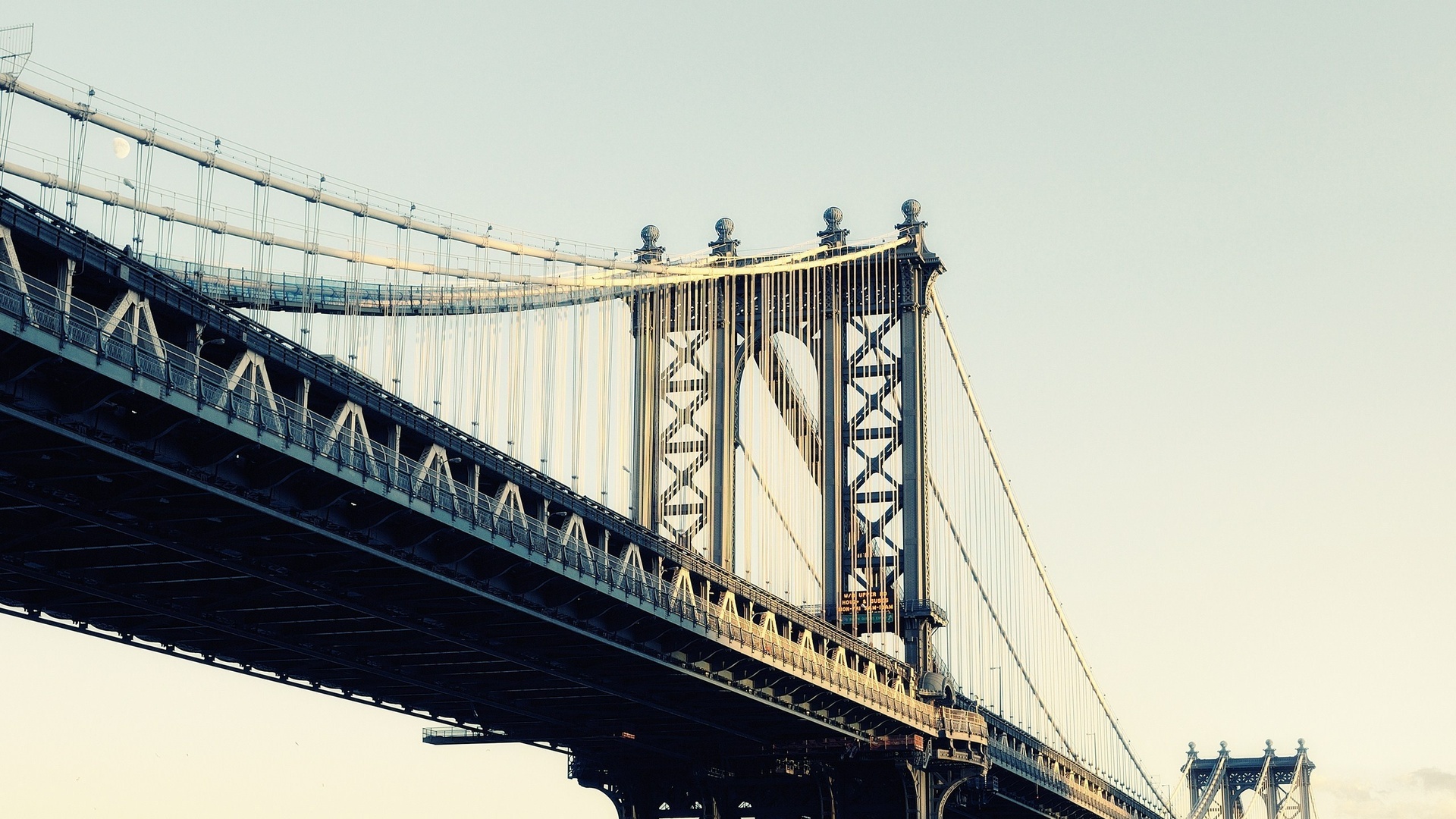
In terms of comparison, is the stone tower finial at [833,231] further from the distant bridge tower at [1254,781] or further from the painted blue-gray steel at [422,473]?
the distant bridge tower at [1254,781]

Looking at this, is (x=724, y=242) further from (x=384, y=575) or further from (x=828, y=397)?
A: (x=384, y=575)

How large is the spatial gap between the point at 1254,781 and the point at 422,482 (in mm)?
158055

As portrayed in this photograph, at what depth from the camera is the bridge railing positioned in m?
38.7

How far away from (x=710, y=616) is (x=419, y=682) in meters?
10.3

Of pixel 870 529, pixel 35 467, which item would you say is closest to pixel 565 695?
pixel 870 529

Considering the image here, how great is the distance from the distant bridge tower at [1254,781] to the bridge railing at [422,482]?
119m

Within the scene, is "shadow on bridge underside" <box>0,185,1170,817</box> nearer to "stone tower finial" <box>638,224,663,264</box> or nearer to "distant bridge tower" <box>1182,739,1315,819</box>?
"stone tower finial" <box>638,224,663,264</box>

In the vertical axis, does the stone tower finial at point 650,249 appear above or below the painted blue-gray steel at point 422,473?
above

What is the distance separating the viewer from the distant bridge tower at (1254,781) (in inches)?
7515

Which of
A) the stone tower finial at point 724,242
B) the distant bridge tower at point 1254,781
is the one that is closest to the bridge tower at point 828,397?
the stone tower finial at point 724,242

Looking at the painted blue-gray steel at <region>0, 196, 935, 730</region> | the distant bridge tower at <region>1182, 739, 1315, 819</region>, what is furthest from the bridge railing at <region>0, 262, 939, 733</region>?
the distant bridge tower at <region>1182, 739, 1315, 819</region>

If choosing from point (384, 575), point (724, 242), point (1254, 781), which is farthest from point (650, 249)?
point (1254, 781)

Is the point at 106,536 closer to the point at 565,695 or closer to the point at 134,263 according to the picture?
the point at 134,263

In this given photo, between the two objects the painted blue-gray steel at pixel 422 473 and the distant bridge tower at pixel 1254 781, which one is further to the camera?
the distant bridge tower at pixel 1254 781
